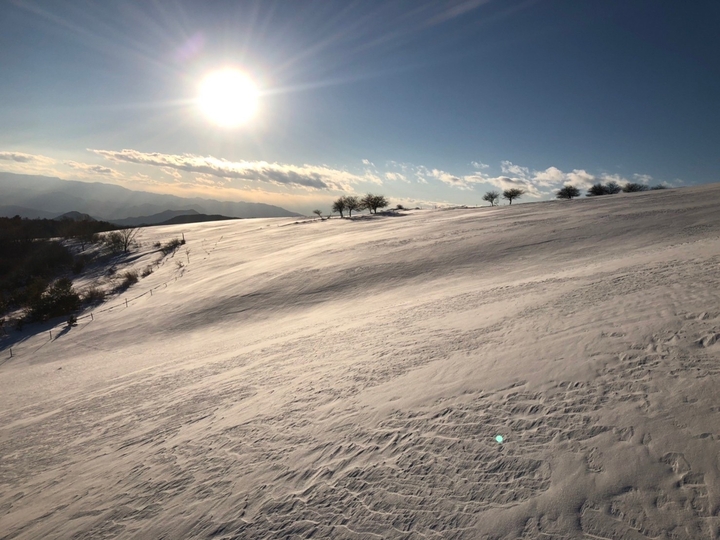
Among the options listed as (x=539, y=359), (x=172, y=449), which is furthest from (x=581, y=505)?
(x=172, y=449)

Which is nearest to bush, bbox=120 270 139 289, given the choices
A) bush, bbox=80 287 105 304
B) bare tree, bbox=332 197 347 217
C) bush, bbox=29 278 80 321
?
bush, bbox=80 287 105 304

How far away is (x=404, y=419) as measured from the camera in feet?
16.9

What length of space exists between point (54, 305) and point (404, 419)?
2040cm

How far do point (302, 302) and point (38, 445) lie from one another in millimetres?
8876

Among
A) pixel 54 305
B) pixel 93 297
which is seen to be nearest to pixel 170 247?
pixel 93 297

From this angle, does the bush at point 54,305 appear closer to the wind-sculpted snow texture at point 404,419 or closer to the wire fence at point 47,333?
the wire fence at point 47,333

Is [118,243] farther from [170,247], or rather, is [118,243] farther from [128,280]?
[128,280]

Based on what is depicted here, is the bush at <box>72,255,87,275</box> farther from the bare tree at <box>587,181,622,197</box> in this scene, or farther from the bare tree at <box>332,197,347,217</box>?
the bare tree at <box>587,181,622,197</box>

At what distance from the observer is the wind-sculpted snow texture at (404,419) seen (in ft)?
11.8

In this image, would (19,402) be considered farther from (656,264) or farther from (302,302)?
(656,264)

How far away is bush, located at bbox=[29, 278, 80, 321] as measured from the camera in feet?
52.4

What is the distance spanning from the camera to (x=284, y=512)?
12.8 ft

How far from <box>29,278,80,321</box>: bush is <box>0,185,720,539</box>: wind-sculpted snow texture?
471cm

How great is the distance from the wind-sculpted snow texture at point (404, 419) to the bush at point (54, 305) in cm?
471
